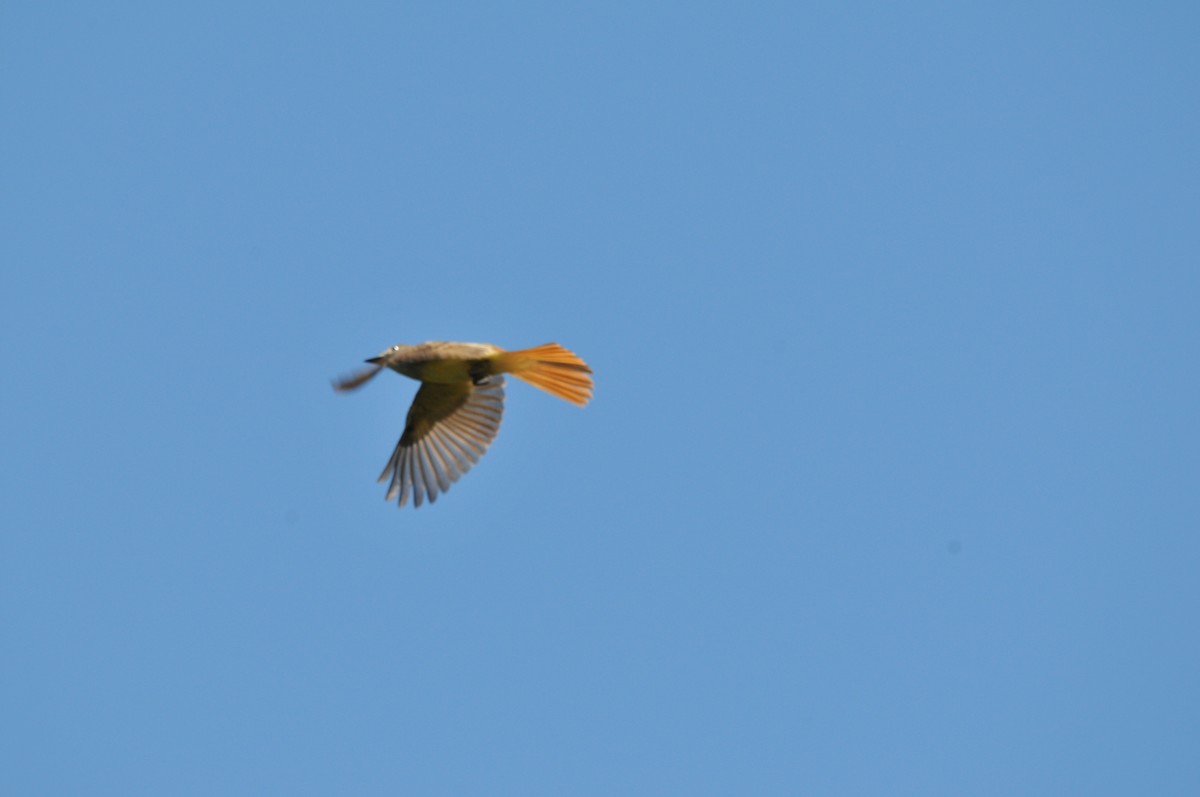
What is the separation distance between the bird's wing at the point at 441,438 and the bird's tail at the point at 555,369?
110 centimetres

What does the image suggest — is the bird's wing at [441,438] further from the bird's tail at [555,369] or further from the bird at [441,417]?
the bird's tail at [555,369]

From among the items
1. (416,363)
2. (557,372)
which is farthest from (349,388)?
(557,372)

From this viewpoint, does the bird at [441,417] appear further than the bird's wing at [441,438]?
No

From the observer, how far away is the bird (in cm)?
1113

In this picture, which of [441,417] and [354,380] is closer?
[354,380]

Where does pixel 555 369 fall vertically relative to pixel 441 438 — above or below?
above

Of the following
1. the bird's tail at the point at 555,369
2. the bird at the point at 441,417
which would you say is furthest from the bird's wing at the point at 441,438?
the bird's tail at the point at 555,369

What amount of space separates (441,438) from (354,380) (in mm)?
2079

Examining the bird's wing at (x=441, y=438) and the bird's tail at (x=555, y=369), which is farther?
the bird's wing at (x=441, y=438)

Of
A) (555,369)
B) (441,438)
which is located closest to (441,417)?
(441,438)

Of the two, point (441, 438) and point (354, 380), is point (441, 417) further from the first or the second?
point (354, 380)

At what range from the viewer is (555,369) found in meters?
11.0

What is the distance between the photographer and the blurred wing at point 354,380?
34.0 feet

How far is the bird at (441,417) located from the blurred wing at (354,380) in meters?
0.50
